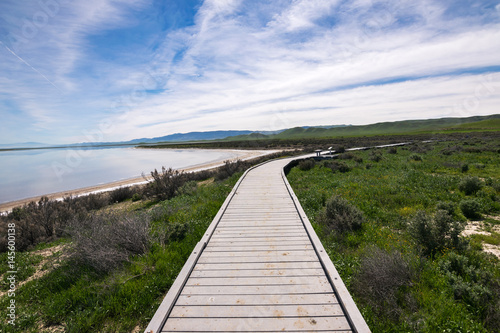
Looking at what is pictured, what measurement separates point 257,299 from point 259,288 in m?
0.25

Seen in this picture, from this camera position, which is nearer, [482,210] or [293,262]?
[293,262]

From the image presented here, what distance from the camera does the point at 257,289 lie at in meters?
3.56

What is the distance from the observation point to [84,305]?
12.7ft

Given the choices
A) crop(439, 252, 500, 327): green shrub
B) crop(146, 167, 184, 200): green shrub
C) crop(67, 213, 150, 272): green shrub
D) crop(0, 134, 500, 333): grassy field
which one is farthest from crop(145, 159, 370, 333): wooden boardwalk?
crop(146, 167, 184, 200): green shrub

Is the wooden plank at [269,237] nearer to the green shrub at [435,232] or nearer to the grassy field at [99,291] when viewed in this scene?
the grassy field at [99,291]

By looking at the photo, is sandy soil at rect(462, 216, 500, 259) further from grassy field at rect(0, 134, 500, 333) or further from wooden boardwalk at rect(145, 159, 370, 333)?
wooden boardwalk at rect(145, 159, 370, 333)

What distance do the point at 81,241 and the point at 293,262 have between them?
466 centimetres

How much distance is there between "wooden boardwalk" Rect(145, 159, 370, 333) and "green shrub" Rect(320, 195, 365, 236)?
3.62ft

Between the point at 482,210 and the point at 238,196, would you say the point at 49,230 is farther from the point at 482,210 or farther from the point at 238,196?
the point at 482,210

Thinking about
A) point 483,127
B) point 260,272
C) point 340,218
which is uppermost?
point 260,272

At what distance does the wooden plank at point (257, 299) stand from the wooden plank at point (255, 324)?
0.91ft

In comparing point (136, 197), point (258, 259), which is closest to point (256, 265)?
point (258, 259)

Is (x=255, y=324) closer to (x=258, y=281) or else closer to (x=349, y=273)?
(x=258, y=281)

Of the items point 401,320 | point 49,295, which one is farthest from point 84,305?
point 401,320
